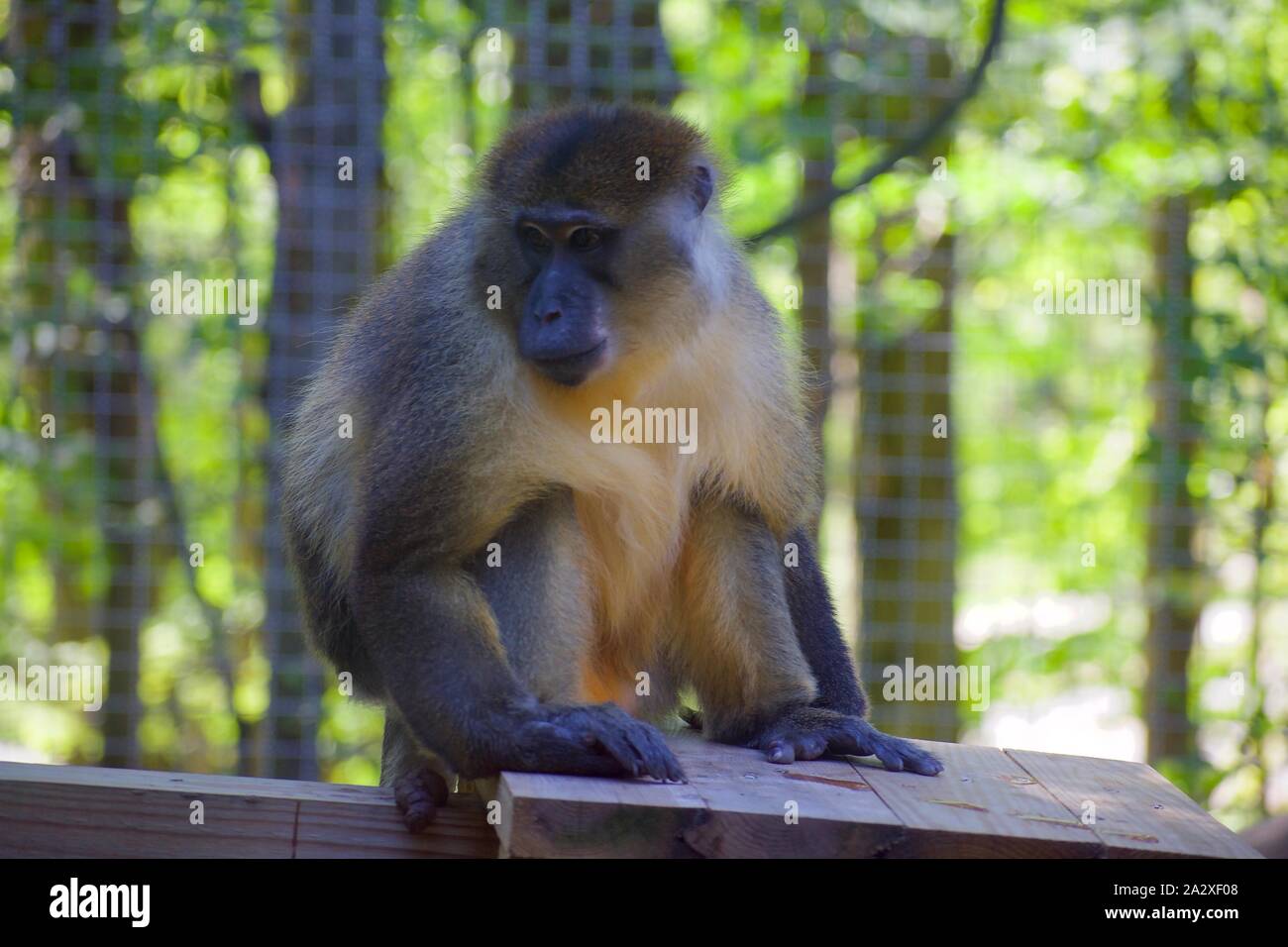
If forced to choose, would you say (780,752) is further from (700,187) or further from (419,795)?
(700,187)

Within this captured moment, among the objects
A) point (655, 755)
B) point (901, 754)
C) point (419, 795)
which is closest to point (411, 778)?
point (419, 795)

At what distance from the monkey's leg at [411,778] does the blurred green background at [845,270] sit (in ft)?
14.3

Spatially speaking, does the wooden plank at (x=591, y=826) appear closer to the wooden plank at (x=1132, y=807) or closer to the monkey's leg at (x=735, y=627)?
the wooden plank at (x=1132, y=807)

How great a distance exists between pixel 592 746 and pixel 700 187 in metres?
1.93

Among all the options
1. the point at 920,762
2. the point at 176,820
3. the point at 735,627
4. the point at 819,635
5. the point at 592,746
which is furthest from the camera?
the point at 819,635

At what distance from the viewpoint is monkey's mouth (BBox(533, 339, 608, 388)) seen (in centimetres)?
418

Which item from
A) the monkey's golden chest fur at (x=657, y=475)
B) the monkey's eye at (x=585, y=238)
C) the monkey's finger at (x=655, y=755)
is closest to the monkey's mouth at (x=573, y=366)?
the monkey's golden chest fur at (x=657, y=475)

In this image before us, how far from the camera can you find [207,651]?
12.4 metres

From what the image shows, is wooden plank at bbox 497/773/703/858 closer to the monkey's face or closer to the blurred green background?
the monkey's face

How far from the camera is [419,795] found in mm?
3775

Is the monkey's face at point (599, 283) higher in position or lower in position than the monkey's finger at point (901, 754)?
higher

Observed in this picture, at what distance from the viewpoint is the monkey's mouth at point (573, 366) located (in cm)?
418

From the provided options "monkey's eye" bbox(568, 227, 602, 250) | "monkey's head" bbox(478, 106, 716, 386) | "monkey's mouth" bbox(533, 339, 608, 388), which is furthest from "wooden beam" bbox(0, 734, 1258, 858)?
"monkey's eye" bbox(568, 227, 602, 250)
